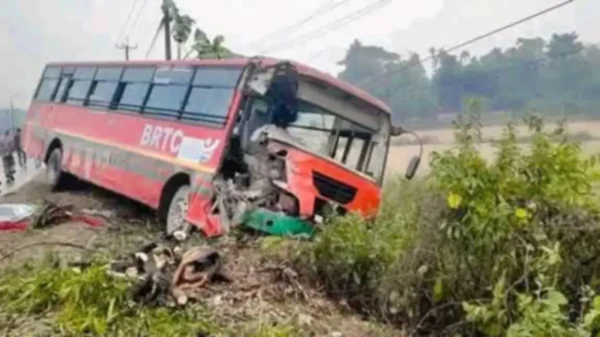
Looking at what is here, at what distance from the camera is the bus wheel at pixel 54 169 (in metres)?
16.3

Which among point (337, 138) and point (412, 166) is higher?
point (337, 138)

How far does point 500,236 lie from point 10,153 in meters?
25.2

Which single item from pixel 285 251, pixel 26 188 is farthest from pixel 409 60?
pixel 285 251

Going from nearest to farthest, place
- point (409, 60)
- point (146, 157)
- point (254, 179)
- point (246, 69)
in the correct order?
point (254, 179) → point (246, 69) → point (146, 157) → point (409, 60)

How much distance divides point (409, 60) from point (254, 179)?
18.5 metres

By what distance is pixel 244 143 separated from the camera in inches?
404

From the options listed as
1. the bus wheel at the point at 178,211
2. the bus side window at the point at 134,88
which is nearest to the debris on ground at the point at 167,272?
the bus wheel at the point at 178,211

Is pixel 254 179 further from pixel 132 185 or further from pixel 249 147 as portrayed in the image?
pixel 132 185

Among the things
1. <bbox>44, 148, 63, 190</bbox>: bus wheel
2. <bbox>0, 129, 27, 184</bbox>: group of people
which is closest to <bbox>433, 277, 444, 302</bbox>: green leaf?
<bbox>44, 148, 63, 190</bbox>: bus wheel

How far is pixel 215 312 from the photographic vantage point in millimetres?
5895

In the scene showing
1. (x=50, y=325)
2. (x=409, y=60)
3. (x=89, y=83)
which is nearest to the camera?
(x=50, y=325)

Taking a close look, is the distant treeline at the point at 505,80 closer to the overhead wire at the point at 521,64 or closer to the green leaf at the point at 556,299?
the overhead wire at the point at 521,64

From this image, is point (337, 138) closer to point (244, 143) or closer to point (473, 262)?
point (244, 143)

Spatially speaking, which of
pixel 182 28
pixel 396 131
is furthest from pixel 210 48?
pixel 396 131
